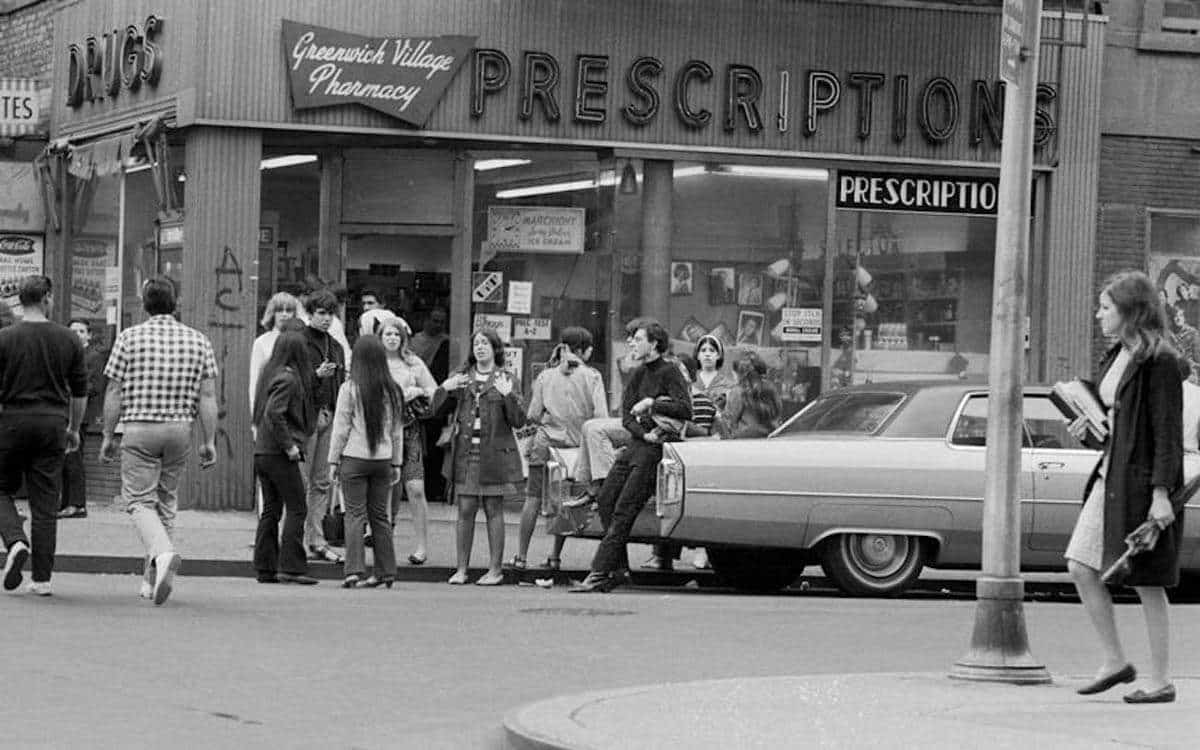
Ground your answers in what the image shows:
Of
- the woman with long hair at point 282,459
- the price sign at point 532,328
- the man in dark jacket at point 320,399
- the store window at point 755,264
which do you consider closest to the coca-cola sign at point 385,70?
the price sign at point 532,328

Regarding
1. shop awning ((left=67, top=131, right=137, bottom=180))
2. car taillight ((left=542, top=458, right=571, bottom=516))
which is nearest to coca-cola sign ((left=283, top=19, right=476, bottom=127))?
shop awning ((left=67, top=131, right=137, bottom=180))

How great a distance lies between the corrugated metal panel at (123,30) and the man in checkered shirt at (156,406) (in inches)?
270

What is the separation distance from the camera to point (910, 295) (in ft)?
73.4

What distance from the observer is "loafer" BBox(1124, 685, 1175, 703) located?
30.8ft

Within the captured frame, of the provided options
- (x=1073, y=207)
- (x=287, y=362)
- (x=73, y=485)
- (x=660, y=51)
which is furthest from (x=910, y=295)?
(x=287, y=362)

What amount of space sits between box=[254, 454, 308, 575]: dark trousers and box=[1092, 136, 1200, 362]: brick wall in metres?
10.3

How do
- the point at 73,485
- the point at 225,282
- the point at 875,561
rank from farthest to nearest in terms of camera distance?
the point at 225,282 → the point at 73,485 → the point at 875,561

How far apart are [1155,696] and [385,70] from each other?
12.8 meters

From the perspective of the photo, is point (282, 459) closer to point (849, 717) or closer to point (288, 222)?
point (288, 222)

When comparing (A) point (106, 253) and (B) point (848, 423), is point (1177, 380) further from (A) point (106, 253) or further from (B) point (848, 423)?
(A) point (106, 253)

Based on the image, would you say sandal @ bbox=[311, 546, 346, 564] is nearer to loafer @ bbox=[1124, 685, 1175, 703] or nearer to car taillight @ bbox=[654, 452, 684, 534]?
car taillight @ bbox=[654, 452, 684, 534]

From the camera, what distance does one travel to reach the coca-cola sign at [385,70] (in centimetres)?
2047

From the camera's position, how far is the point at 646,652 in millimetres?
11695

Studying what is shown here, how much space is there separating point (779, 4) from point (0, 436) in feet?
34.5
